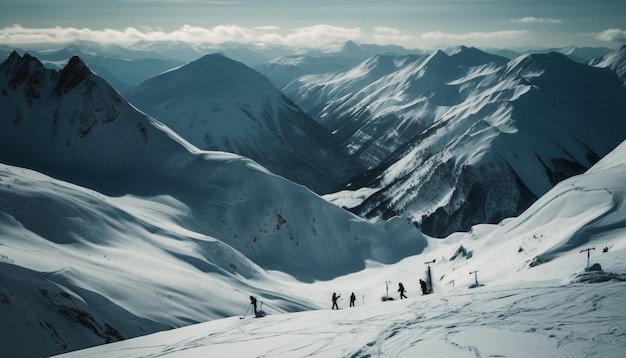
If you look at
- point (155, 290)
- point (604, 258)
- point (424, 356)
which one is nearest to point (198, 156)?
point (155, 290)

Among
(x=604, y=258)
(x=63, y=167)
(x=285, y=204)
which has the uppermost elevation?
(x=63, y=167)

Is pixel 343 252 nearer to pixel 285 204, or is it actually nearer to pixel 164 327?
pixel 285 204

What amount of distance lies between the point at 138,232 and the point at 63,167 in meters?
46.4

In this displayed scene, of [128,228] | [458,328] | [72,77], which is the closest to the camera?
[458,328]

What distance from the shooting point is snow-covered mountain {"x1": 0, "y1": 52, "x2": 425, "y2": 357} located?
3509 centimetres

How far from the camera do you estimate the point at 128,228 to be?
2426 inches

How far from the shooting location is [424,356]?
63.5ft

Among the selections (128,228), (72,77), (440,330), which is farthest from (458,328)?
(72,77)

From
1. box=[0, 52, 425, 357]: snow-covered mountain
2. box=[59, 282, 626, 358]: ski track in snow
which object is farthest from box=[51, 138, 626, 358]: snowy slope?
box=[0, 52, 425, 357]: snow-covered mountain

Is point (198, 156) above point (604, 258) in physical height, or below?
above

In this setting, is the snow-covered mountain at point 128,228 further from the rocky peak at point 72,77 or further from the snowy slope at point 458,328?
the snowy slope at point 458,328

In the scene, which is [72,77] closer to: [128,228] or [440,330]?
[128,228]

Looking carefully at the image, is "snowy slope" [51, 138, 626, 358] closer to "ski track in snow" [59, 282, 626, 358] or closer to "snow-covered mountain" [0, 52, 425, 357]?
"ski track in snow" [59, 282, 626, 358]

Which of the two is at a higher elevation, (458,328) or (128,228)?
(128,228)
